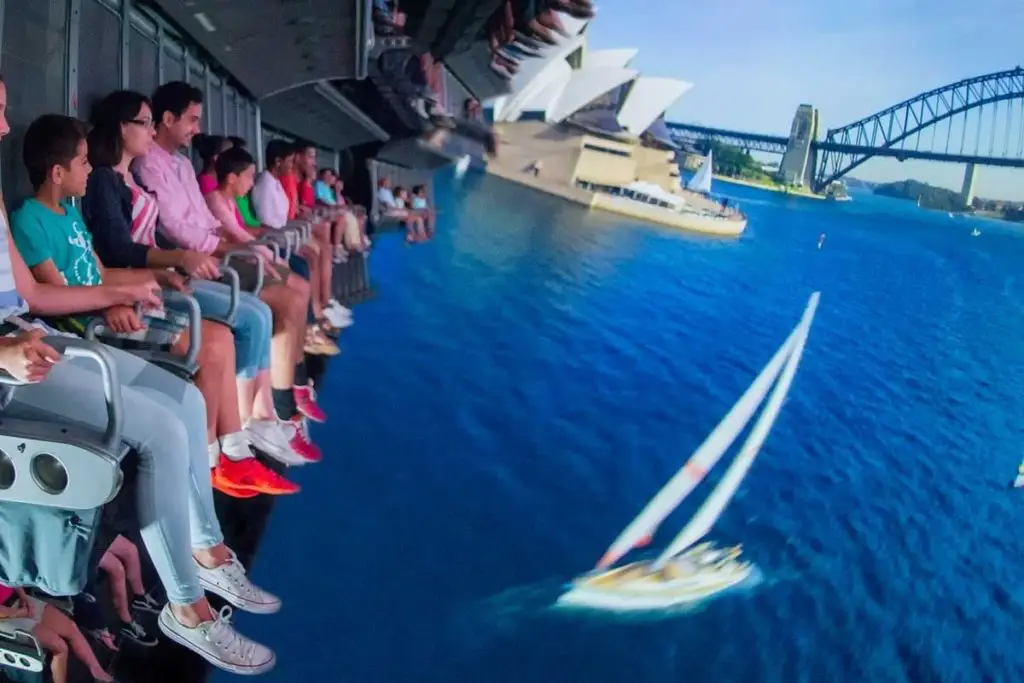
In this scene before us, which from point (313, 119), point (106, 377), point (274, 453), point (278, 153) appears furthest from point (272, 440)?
point (313, 119)

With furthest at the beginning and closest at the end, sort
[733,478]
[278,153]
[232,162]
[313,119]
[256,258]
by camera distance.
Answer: [313,119] < [733,478] < [278,153] < [232,162] < [256,258]

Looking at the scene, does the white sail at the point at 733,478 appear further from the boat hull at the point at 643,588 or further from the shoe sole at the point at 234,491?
the shoe sole at the point at 234,491

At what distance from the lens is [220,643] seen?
1.01m

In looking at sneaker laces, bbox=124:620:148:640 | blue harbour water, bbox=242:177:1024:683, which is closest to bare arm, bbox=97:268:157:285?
sneaker laces, bbox=124:620:148:640

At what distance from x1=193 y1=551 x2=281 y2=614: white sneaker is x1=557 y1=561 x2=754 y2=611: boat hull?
0.82 metres

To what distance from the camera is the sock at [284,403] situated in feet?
5.65

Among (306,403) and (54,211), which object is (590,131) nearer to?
(306,403)

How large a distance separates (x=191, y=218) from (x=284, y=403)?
44cm

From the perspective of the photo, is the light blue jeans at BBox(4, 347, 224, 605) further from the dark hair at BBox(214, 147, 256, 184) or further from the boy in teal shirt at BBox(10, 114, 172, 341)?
the dark hair at BBox(214, 147, 256, 184)

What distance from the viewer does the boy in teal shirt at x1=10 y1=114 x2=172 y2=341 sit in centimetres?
100

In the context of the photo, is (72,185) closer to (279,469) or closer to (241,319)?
(241,319)

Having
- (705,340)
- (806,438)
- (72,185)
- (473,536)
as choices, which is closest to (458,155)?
(705,340)

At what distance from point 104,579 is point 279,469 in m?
0.60

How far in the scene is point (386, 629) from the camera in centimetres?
148
